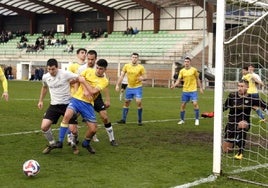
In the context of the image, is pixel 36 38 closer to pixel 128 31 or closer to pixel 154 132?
pixel 128 31

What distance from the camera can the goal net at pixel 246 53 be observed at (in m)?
7.14

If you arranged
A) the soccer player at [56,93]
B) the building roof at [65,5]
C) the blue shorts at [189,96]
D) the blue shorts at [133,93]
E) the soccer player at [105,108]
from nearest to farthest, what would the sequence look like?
the soccer player at [56,93] → the soccer player at [105,108] → the blue shorts at [133,93] → the blue shorts at [189,96] → the building roof at [65,5]

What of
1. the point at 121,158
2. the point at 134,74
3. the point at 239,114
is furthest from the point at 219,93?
the point at 134,74

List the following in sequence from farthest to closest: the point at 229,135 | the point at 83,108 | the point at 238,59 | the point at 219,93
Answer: the point at 238,59 < the point at 229,135 < the point at 83,108 < the point at 219,93

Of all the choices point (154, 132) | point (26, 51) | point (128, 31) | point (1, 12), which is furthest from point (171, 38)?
point (154, 132)

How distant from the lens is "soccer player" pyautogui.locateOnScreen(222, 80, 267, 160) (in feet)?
27.9

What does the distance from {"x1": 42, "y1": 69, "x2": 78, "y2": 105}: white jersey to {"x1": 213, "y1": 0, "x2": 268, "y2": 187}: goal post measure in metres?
2.80

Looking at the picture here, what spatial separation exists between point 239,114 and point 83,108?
9.62 ft

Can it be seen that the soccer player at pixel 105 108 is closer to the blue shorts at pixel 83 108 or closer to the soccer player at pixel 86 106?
the soccer player at pixel 86 106

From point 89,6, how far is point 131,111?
3460 centimetres

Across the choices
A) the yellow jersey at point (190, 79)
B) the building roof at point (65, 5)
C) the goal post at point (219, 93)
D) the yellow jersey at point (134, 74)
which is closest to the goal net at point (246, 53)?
the goal post at point (219, 93)

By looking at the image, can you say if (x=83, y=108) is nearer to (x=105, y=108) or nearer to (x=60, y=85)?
(x=60, y=85)

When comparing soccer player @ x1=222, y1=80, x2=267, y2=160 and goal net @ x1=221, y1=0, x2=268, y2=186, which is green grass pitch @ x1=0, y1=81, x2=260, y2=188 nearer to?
goal net @ x1=221, y1=0, x2=268, y2=186

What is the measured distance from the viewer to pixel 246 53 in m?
9.36
